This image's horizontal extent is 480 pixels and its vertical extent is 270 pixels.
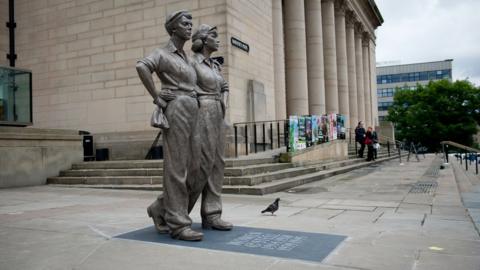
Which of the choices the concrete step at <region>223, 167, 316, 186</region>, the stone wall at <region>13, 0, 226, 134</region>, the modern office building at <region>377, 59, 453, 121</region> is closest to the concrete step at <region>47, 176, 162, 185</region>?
the concrete step at <region>223, 167, 316, 186</region>

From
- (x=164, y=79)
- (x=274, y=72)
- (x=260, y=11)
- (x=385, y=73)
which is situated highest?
(x=385, y=73)

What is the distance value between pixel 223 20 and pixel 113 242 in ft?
40.4

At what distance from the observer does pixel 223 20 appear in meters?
15.7

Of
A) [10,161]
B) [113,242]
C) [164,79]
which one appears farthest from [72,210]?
[10,161]

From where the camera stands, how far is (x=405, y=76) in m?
100

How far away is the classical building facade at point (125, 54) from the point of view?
54.4 ft

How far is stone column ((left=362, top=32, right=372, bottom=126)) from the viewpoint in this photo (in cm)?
A: 4072

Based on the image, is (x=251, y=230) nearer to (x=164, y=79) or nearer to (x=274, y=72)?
(x=164, y=79)

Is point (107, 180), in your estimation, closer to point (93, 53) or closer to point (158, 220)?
point (158, 220)

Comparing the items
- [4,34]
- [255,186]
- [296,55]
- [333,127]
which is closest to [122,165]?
[255,186]

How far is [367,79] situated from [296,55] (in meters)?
20.6

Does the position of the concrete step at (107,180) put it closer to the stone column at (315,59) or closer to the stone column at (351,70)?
the stone column at (315,59)

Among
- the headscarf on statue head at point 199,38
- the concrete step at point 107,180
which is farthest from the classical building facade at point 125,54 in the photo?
the headscarf on statue head at point 199,38

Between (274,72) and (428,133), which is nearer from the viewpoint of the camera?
(274,72)
